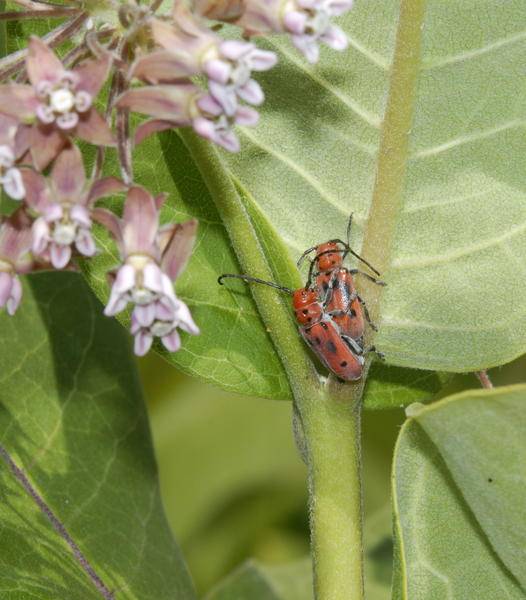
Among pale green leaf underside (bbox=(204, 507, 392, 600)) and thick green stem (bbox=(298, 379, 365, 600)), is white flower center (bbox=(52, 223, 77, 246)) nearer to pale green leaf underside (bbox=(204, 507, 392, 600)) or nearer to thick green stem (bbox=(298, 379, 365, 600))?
thick green stem (bbox=(298, 379, 365, 600))

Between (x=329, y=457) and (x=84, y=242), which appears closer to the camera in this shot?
(x=84, y=242)

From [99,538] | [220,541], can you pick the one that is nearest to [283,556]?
[220,541]

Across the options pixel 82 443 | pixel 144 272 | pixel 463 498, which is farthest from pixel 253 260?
pixel 82 443

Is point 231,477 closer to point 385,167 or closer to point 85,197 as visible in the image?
point 385,167

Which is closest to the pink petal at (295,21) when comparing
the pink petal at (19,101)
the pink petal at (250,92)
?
the pink petal at (250,92)

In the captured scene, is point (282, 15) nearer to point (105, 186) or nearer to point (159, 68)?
point (159, 68)
